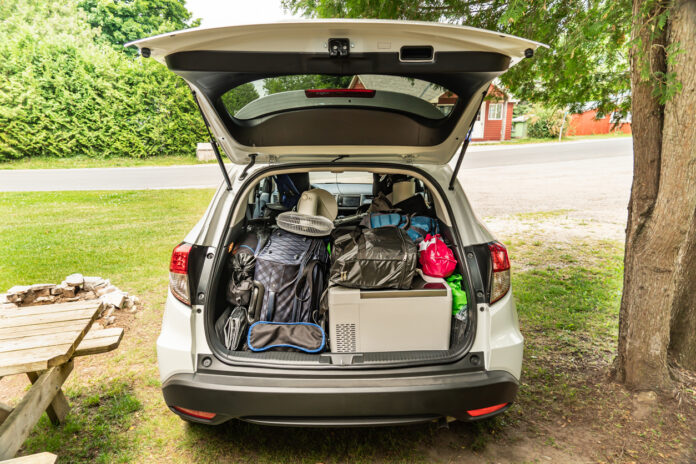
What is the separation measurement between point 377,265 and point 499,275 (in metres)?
0.60

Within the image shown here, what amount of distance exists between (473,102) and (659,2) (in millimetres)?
901

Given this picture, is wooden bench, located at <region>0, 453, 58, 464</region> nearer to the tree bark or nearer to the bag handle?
the bag handle

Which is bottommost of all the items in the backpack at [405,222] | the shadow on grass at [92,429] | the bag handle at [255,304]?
the shadow on grass at [92,429]

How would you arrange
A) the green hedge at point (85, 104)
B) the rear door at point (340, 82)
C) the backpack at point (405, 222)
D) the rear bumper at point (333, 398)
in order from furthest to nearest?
the green hedge at point (85, 104) < the backpack at point (405, 222) < the rear bumper at point (333, 398) < the rear door at point (340, 82)

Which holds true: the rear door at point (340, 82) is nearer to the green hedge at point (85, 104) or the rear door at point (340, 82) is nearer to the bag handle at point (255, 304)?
the bag handle at point (255, 304)

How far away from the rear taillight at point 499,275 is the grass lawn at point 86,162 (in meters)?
14.9

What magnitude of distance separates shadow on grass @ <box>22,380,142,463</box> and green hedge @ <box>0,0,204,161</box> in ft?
45.8

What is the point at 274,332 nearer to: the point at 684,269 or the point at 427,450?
the point at 427,450

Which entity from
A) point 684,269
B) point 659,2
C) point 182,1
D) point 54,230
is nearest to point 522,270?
point 684,269

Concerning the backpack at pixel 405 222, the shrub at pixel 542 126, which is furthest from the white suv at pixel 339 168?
the shrub at pixel 542 126

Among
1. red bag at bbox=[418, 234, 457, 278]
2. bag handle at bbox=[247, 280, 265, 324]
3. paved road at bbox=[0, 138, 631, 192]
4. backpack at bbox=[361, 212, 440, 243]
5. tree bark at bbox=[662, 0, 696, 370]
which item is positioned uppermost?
tree bark at bbox=[662, 0, 696, 370]

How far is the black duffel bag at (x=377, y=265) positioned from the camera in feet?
7.19

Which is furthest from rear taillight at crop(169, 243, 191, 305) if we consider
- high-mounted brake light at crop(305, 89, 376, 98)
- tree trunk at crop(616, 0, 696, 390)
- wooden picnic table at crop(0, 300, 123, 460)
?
tree trunk at crop(616, 0, 696, 390)

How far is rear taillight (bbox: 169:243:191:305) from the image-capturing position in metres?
2.00
